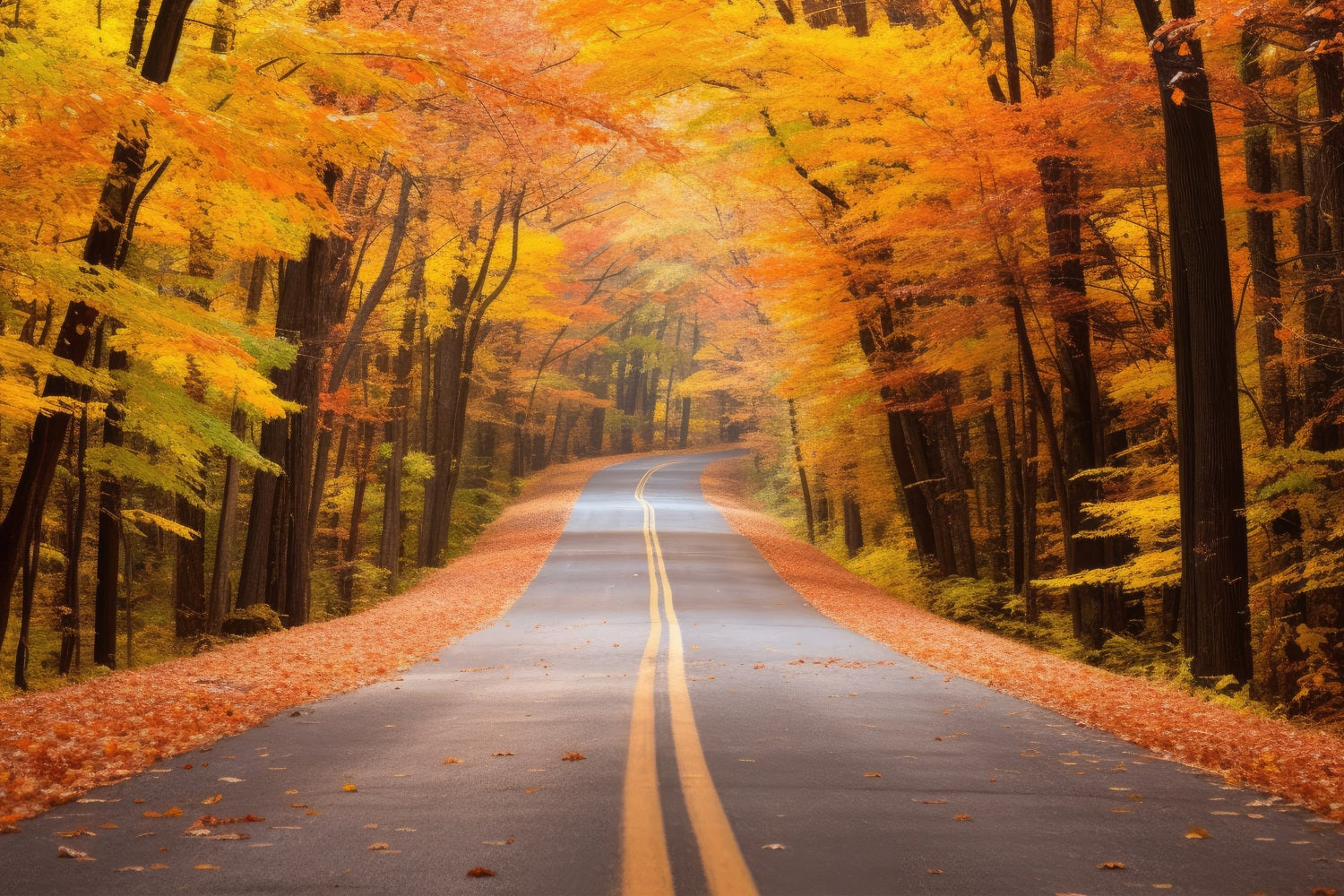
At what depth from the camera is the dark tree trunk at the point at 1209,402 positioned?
36.8 feet

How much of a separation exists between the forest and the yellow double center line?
5.42 meters

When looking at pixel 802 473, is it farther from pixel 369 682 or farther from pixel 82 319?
pixel 82 319

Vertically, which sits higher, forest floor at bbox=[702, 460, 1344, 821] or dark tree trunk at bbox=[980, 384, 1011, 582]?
dark tree trunk at bbox=[980, 384, 1011, 582]

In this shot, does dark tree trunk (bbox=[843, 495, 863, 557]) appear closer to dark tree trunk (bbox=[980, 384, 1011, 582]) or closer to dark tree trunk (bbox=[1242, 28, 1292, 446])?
dark tree trunk (bbox=[980, 384, 1011, 582])

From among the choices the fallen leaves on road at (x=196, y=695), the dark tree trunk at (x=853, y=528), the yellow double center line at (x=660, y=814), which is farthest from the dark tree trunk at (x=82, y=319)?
the dark tree trunk at (x=853, y=528)

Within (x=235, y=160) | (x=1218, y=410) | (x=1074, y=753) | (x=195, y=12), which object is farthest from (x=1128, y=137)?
(x=195, y=12)

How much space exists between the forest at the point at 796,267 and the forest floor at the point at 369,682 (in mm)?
1967

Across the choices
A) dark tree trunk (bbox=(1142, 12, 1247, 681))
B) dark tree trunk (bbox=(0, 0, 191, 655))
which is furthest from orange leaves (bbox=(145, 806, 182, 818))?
dark tree trunk (bbox=(1142, 12, 1247, 681))

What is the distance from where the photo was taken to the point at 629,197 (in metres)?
33.7

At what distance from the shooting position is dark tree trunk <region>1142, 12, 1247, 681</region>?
1122cm

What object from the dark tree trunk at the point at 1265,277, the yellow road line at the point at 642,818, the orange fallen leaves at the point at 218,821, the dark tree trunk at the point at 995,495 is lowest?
the orange fallen leaves at the point at 218,821

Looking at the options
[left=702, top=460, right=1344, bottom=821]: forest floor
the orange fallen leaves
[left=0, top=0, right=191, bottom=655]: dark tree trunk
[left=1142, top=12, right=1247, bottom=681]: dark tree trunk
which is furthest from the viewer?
[left=1142, top=12, right=1247, bottom=681]: dark tree trunk

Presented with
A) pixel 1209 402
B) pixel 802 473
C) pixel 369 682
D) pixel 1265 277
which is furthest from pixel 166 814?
pixel 802 473

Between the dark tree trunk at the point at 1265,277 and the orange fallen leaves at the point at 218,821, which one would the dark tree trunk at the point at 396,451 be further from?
the orange fallen leaves at the point at 218,821
